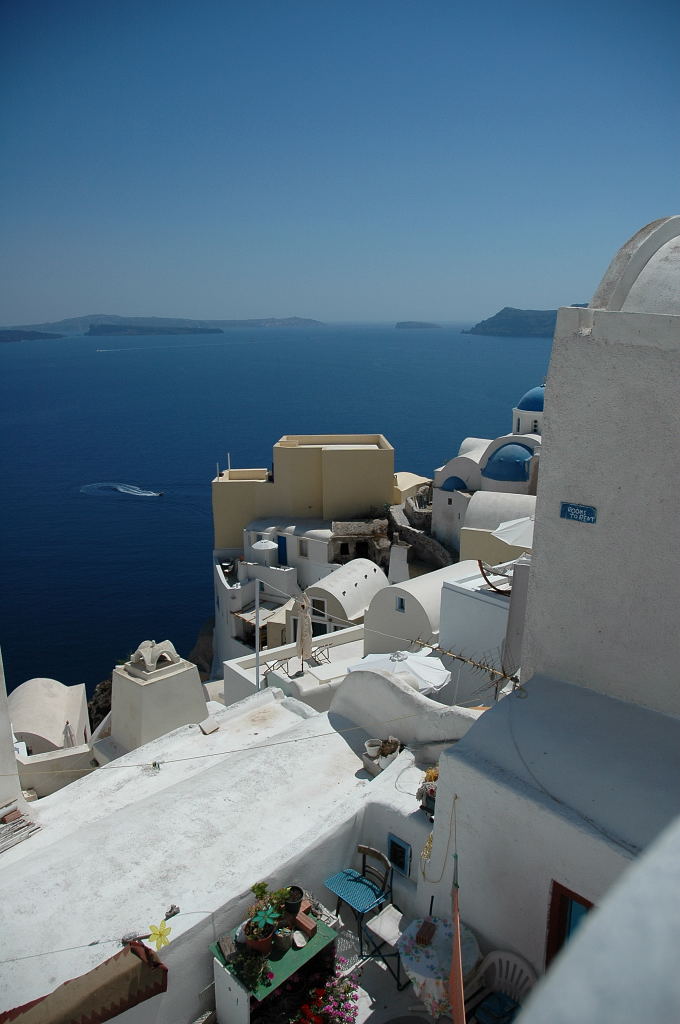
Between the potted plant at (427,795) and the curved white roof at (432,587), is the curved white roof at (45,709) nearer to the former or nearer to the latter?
the curved white roof at (432,587)

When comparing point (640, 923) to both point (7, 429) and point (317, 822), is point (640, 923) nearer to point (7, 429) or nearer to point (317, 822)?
point (317, 822)

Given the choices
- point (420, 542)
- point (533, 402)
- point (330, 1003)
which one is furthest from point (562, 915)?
point (533, 402)

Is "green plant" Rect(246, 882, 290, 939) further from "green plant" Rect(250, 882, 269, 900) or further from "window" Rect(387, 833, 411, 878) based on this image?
"window" Rect(387, 833, 411, 878)

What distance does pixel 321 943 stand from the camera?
7.39 meters

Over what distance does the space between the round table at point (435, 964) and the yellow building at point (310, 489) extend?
92.9 ft

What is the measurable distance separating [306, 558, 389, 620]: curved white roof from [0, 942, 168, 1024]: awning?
818 inches

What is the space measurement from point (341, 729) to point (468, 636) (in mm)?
3456

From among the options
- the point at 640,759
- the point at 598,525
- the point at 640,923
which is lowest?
the point at 640,759

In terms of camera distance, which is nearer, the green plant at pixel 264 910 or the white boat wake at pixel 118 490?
the green plant at pixel 264 910

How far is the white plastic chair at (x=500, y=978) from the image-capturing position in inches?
275

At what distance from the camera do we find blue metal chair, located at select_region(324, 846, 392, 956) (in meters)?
8.23

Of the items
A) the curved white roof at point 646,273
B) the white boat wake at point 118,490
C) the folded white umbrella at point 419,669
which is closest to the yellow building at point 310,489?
the folded white umbrella at point 419,669

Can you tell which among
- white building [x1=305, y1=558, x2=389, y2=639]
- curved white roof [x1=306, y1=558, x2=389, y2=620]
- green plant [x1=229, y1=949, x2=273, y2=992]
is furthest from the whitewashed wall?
curved white roof [x1=306, y1=558, x2=389, y2=620]

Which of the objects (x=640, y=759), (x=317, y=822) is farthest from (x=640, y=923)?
(x=317, y=822)
